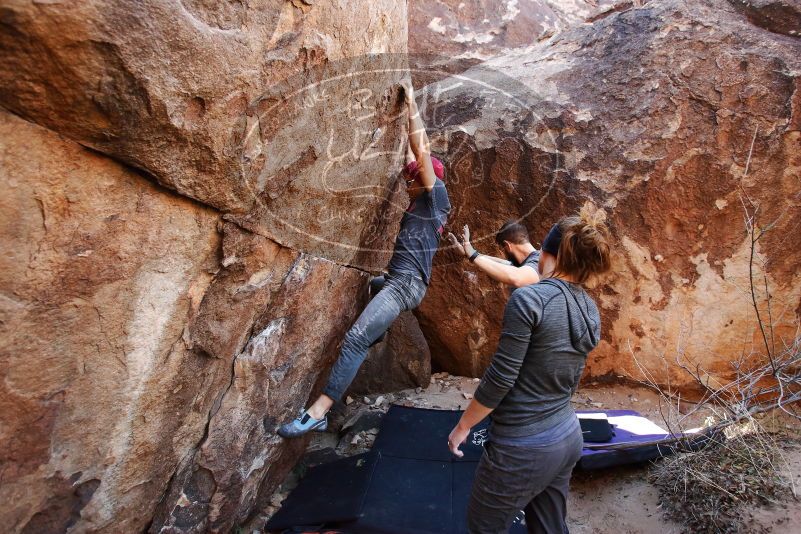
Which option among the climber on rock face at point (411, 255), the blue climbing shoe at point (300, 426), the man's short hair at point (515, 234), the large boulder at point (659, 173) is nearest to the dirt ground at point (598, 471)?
the large boulder at point (659, 173)

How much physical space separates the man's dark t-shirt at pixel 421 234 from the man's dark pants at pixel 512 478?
51.7 inches

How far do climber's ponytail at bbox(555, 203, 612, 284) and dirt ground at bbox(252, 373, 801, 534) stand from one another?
146 cm

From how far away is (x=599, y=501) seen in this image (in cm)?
293

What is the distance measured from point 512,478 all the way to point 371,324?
1.18 metres

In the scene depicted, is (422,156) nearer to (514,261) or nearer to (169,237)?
(514,261)

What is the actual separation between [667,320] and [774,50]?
186cm

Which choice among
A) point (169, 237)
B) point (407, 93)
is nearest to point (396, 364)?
point (407, 93)

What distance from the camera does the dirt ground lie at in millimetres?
2551

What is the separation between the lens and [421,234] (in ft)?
9.75

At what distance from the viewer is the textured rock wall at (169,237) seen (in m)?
1.66

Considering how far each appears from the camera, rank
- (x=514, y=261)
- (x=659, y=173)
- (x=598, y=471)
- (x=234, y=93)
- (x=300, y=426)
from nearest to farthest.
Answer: (x=234, y=93), (x=300, y=426), (x=514, y=261), (x=598, y=471), (x=659, y=173)

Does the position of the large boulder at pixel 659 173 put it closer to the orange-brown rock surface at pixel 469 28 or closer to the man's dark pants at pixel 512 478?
the orange-brown rock surface at pixel 469 28

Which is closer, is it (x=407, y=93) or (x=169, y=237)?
(x=169, y=237)

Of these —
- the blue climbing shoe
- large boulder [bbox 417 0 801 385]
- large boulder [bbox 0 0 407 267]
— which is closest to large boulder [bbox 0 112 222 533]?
large boulder [bbox 0 0 407 267]
